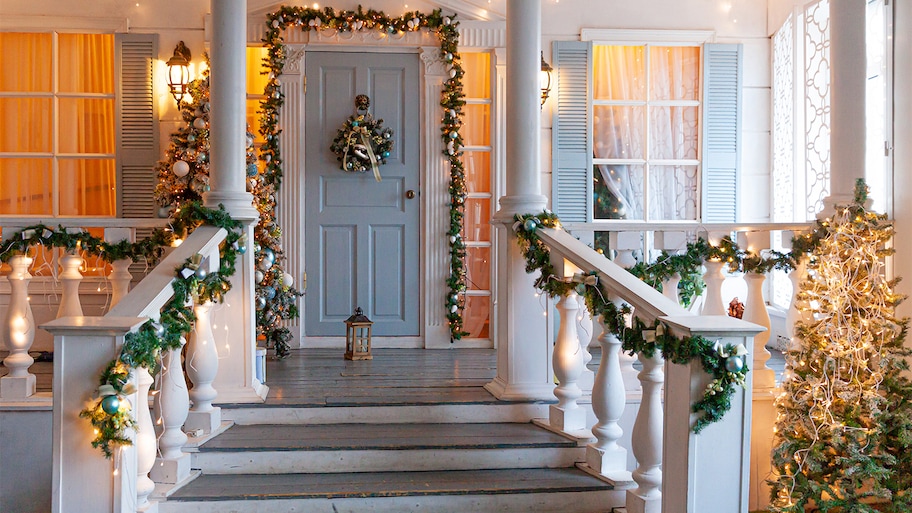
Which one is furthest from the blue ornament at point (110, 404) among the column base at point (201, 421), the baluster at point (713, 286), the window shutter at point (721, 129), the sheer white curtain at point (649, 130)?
the window shutter at point (721, 129)

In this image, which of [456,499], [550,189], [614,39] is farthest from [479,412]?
[614,39]

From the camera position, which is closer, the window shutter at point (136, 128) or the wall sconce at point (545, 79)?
the window shutter at point (136, 128)

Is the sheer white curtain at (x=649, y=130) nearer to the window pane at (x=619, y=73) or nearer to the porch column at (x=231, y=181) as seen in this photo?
the window pane at (x=619, y=73)

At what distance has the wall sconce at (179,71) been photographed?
6062 millimetres

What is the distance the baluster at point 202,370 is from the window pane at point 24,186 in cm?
315

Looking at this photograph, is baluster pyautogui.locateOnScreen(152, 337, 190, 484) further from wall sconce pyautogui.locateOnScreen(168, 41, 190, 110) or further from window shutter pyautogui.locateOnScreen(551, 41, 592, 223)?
window shutter pyautogui.locateOnScreen(551, 41, 592, 223)

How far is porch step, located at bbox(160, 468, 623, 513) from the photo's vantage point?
133 inches

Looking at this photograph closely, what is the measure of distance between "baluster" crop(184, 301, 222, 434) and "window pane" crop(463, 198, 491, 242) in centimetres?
299

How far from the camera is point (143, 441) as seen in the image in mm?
3020

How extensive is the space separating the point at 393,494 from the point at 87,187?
163 inches

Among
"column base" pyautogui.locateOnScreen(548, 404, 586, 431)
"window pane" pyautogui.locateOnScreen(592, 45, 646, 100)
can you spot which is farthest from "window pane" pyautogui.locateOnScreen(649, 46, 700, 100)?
"column base" pyautogui.locateOnScreen(548, 404, 586, 431)

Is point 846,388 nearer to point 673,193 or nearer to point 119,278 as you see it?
point 673,193

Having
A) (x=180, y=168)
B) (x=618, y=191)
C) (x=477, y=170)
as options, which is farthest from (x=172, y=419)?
(x=618, y=191)

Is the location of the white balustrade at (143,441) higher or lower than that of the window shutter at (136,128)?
lower
